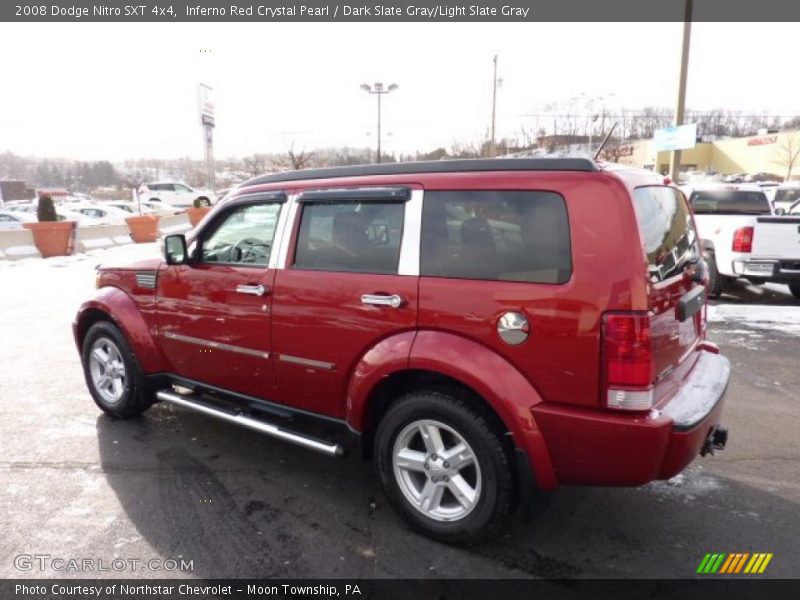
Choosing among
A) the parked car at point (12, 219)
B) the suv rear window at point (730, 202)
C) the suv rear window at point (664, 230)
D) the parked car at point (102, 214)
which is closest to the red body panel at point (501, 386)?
the suv rear window at point (664, 230)

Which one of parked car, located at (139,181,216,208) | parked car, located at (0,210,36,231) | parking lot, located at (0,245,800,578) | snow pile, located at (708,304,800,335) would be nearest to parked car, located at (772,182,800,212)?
snow pile, located at (708,304,800,335)

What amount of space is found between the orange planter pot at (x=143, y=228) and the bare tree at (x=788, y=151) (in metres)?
69.3

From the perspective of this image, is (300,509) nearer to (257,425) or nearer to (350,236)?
(257,425)

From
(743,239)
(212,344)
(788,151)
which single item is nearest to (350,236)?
(212,344)

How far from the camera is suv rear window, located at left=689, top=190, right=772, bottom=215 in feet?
35.2

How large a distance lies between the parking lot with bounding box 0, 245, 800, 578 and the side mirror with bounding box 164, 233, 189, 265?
135 cm

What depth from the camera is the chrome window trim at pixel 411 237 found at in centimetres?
297

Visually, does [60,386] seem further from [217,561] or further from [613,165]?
[613,165]

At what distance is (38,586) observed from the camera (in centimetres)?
273

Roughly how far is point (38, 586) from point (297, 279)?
195cm

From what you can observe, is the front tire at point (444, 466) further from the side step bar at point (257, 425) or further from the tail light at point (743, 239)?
the tail light at point (743, 239)

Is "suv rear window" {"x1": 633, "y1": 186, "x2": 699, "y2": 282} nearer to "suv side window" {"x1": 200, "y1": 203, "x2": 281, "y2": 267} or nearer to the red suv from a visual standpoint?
the red suv

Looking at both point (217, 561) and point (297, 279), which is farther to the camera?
point (297, 279)

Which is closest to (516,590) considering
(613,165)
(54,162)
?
(613,165)
